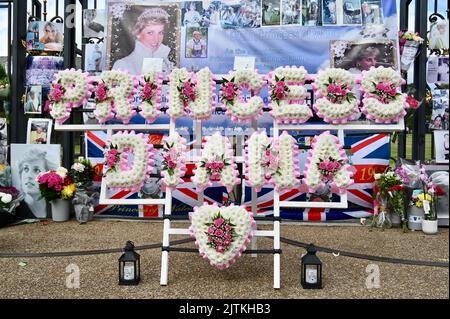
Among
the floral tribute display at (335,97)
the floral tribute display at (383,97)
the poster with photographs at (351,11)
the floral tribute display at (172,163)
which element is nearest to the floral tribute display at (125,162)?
the floral tribute display at (172,163)

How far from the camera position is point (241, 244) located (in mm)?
3277

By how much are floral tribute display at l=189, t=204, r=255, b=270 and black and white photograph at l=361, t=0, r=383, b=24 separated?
3.62 metres

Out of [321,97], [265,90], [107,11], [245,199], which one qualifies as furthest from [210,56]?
[321,97]

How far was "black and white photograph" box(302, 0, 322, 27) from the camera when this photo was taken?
5840 millimetres

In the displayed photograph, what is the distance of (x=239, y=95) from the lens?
368 cm

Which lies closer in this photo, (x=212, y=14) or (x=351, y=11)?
(x=351, y=11)

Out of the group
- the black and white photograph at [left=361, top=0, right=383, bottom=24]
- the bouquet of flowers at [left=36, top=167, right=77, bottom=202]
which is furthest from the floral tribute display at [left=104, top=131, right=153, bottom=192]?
the black and white photograph at [left=361, top=0, right=383, bottom=24]

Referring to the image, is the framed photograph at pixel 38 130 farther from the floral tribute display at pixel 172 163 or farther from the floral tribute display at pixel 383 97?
the floral tribute display at pixel 383 97

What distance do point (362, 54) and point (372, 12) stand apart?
1.80ft

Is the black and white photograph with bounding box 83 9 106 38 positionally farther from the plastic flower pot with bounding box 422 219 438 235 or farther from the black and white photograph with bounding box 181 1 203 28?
the plastic flower pot with bounding box 422 219 438 235

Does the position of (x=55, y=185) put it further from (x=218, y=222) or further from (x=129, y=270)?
(x=218, y=222)

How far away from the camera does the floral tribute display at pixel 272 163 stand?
3422 mm

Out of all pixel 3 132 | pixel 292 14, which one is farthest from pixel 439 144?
pixel 3 132

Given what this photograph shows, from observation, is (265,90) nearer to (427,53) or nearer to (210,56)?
(210,56)
